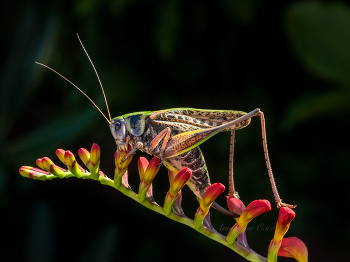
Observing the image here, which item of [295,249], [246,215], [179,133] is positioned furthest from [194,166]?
[295,249]

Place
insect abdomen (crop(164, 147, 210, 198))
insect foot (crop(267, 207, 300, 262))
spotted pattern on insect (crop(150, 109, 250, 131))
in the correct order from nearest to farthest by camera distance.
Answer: insect foot (crop(267, 207, 300, 262)) < insect abdomen (crop(164, 147, 210, 198)) < spotted pattern on insect (crop(150, 109, 250, 131))

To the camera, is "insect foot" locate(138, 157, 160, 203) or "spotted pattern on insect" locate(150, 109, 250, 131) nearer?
"insect foot" locate(138, 157, 160, 203)

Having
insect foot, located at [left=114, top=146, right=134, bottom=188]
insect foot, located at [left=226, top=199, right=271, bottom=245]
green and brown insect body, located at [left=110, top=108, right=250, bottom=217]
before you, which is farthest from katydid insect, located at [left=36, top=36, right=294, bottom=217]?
insect foot, located at [left=226, top=199, right=271, bottom=245]

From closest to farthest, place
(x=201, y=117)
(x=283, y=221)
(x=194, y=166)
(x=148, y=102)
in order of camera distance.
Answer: (x=283, y=221) < (x=194, y=166) < (x=201, y=117) < (x=148, y=102)

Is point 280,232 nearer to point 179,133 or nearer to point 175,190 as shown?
point 175,190

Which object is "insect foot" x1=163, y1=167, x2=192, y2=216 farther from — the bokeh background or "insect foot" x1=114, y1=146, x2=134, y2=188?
the bokeh background

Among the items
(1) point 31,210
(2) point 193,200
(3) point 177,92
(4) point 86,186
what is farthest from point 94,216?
(3) point 177,92

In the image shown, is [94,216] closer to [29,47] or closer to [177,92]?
[177,92]

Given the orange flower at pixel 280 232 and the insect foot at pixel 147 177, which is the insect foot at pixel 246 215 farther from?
the insect foot at pixel 147 177
